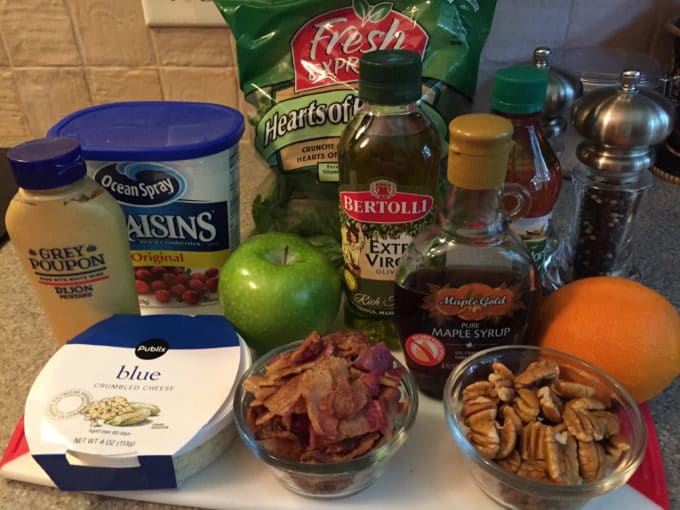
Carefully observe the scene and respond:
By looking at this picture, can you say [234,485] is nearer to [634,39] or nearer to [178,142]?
[178,142]

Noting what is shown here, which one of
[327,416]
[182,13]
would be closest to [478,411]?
[327,416]

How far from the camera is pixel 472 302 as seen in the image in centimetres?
57

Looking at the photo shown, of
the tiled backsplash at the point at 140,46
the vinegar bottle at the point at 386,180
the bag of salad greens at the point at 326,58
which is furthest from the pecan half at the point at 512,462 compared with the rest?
the tiled backsplash at the point at 140,46

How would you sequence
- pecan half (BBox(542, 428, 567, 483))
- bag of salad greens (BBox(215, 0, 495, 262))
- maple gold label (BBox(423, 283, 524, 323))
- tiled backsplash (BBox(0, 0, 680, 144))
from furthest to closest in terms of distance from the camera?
1. tiled backsplash (BBox(0, 0, 680, 144))
2. bag of salad greens (BBox(215, 0, 495, 262))
3. maple gold label (BBox(423, 283, 524, 323))
4. pecan half (BBox(542, 428, 567, 483))

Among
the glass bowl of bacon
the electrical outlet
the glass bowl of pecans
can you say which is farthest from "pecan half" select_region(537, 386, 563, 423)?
the electrical outlet

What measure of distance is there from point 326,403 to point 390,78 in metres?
0.29

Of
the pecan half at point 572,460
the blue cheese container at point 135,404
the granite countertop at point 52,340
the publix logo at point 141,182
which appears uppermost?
the publix logo at point 141,182

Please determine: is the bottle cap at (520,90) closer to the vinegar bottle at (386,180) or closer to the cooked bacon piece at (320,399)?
the vinegar bottle at (386,180)

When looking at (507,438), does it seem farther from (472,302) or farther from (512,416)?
(472,302)

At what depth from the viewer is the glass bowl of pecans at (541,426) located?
0.47 m

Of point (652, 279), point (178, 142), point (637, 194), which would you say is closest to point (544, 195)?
point (637, 194)

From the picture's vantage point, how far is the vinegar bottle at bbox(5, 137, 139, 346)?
1.83ft

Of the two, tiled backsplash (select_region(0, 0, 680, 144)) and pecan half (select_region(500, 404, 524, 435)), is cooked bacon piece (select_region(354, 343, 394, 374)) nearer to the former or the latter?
pecan half (select_region(500, 404, 524, 435))

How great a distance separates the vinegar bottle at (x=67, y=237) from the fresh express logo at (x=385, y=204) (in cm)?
24
